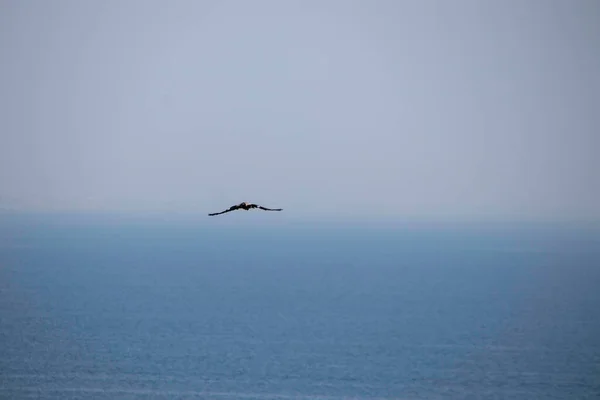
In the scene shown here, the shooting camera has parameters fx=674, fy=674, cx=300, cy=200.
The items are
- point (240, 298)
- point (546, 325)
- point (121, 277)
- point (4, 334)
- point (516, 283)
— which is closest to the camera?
point (4, 334)

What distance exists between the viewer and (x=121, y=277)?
19588cm

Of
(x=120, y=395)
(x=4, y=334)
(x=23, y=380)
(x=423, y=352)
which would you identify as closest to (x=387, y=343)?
(x=423, y=352)

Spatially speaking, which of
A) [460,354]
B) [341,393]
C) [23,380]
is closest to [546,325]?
[460,354]

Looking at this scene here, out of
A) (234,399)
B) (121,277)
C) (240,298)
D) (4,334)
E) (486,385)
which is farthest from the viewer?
(121,277)

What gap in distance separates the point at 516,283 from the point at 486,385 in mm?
105954

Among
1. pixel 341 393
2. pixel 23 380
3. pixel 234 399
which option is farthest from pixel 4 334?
pixel 341 393

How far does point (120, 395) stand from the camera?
78.2 m

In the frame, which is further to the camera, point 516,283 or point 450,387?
point 516,283

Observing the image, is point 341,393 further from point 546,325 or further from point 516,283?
point 516,283

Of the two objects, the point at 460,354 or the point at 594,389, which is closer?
the point at 594,389

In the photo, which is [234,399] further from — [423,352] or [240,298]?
[240,298]

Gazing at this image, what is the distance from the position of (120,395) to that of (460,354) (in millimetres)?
48027

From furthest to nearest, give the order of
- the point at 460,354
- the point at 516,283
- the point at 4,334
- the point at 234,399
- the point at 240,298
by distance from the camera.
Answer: the point at 516,283, the point at 240,298, the point at 4,334, the point at 460,354, the point at 234,399

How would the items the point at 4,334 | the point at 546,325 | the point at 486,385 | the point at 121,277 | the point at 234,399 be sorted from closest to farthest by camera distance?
the point at 234,399 < the point at 486,385 < the point at 4,334 < the point at 546,325 < the point at 121,277
